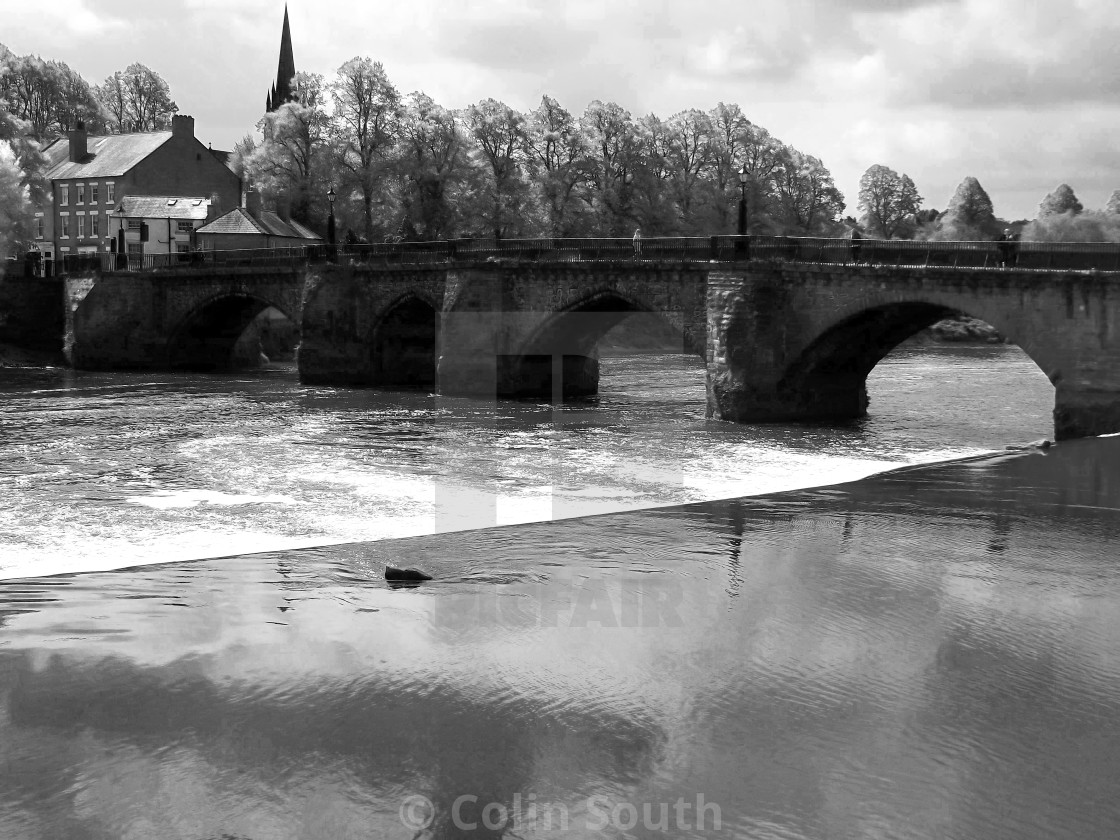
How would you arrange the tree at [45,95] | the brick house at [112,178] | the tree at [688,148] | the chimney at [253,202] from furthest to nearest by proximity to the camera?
the tree at [45,95]
the tree at [688,148]
the brick house at [112,178]
the chimney at [253,202]

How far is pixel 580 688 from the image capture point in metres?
13.2

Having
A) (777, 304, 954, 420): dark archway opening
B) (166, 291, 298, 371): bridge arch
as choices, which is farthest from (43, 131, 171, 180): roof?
(777, 304, 954, 420): dark archway opening

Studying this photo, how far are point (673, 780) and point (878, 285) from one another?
23037 mm

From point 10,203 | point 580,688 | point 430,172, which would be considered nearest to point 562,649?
point 580,688

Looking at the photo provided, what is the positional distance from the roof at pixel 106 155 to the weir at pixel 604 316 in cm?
2300

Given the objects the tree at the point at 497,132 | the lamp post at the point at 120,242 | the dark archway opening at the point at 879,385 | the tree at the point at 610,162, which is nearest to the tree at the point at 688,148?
the tree at the point at 610,162

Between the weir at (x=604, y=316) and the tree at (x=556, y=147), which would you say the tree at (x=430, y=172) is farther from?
the weir at (x=604, y=316)

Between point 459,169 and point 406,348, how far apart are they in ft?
89.4

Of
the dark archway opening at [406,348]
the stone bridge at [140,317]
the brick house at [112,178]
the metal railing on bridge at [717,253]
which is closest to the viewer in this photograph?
the metal railing on bridge at [717,253]

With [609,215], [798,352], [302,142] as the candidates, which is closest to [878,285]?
[798,352]

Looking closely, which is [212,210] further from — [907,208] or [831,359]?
[907,208]

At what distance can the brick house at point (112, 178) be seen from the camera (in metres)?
80.9

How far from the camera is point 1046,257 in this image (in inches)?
1146

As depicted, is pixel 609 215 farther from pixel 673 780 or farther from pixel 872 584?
pixel 673 780
